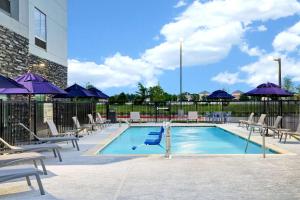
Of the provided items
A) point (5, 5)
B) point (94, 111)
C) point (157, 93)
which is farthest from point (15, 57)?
point (157, 93)

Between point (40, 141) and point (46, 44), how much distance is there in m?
10.9

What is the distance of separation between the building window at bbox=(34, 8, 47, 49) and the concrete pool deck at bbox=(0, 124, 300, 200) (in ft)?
37.4

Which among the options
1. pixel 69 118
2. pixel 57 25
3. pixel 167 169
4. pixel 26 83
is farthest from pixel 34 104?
pixel 57 25

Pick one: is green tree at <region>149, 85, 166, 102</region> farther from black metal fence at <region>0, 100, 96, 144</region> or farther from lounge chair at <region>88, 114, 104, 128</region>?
lounge chair at <region>88, 114, 104, 128</region>

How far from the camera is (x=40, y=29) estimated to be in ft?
71.8

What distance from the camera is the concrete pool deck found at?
696 centimetres

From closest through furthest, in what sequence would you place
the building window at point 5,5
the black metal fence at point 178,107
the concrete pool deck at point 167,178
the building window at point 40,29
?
the concrete pool deck at point 167,178 → the building window at point 5,5 → the building window at point 40,29 → the black metal fence at point 178,107

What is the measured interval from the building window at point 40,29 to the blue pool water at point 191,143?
6043 millimetres

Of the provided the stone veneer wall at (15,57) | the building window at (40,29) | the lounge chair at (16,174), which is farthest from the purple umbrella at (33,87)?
the building window at (40,29)

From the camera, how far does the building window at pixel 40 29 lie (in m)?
21.2

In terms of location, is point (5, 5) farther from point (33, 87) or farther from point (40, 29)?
point (33, 87)

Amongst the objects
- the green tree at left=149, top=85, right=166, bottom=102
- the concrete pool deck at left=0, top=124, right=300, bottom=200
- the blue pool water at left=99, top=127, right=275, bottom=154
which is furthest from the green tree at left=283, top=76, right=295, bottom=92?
the concrete pool deck at left=0, top=124, right=300, bottom=200

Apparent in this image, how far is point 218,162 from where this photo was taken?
10234mm

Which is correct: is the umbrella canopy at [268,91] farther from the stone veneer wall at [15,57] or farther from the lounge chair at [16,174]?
the lounge chair at [16,174]
